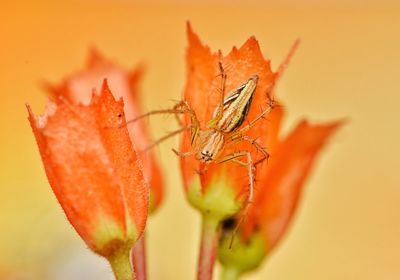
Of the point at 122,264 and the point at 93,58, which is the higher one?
the point at 93,58

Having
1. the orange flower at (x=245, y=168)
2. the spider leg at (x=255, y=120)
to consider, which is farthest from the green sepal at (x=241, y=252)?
the spider leg at (x=255, y=120)

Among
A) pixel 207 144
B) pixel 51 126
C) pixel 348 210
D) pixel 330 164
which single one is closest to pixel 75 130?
pixel 51 126

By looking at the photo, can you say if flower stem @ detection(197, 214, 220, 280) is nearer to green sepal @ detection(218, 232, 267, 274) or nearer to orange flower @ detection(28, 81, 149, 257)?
green sepal @ detection(218, 232, 267, 274)

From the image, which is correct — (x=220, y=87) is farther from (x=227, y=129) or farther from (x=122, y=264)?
(x=122, y=264)

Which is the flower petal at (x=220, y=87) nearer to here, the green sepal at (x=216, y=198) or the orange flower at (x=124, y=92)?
the green sepal at (x=216, y=198)

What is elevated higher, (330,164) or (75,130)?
(330,164)

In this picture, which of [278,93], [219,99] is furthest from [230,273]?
[278,93]

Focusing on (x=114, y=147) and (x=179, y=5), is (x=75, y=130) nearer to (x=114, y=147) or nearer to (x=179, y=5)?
(x=114, y=147)
